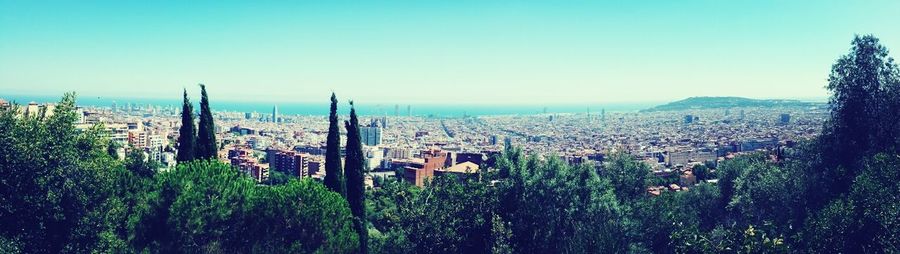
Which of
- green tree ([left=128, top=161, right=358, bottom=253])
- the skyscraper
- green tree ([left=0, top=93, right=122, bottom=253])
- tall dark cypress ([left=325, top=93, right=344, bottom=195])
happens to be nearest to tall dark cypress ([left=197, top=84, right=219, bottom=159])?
tall dark cypress ([left=325, top=93, right=344, bottom=195])

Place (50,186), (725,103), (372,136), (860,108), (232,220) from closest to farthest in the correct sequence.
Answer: (50,186) → (232,220) → (860,108) → (372,136) → (725,103)

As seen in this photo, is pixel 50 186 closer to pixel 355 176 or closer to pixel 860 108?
pixel 355 176

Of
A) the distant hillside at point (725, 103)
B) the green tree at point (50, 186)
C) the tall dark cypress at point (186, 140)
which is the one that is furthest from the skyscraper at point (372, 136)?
the green tree at point (50, 186)

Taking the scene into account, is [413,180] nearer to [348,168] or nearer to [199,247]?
[348,168]

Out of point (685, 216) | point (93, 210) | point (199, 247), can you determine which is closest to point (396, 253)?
point (199, 247)

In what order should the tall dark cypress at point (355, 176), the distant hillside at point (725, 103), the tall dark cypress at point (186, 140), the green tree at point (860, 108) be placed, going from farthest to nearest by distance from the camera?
the distant hillside at point (725, 103)
the tall dark cypress at point (186, 140)
the tall dark cypress at point (355, 176)
the green tree at point (860, 108)

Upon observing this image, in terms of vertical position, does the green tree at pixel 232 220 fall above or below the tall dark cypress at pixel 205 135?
A: below

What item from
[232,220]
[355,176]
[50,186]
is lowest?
[232,220]

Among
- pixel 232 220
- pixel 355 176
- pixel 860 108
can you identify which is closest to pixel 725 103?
pixel 860 108

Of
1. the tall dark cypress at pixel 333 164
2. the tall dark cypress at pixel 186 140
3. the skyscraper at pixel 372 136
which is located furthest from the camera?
the skyscraper at pixel 372 136

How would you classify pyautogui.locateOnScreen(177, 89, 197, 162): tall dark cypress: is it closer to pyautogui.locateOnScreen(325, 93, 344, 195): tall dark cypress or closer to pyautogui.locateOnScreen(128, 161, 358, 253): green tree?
pyautogui.locateOnScreen(325, 93, 344, 195): tall dark cypress

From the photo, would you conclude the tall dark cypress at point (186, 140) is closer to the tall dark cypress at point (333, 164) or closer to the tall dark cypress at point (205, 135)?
the tall dark cypress at point (205, 135)
